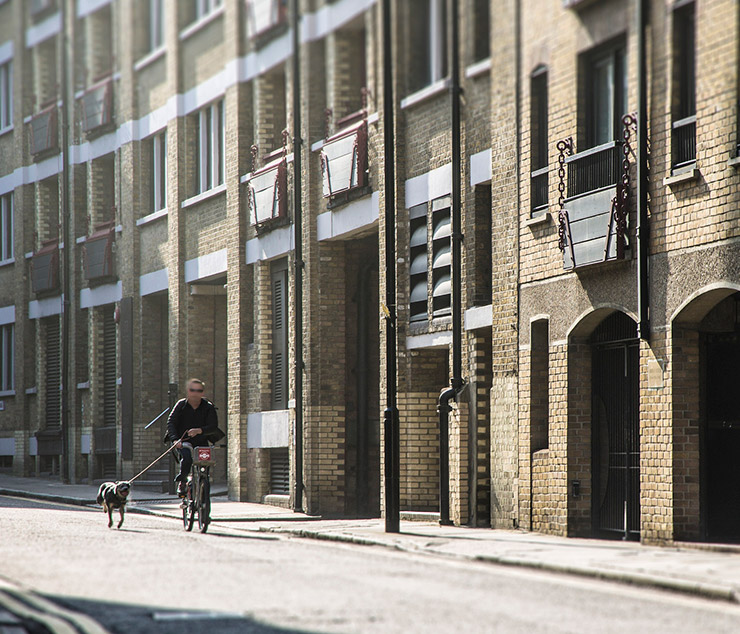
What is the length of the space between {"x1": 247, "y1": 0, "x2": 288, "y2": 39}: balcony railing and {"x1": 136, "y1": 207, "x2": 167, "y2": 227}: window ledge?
5.15m

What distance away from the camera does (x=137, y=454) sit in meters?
31.0

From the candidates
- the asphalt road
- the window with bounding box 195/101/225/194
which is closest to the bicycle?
the asphalt road

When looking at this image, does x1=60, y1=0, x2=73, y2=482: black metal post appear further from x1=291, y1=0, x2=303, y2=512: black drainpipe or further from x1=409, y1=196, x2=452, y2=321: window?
x1=409, y1=196, x2=452, y2=321: window

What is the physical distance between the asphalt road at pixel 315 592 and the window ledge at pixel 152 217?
14749 millimetres

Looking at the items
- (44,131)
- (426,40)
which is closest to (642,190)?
(426,40)

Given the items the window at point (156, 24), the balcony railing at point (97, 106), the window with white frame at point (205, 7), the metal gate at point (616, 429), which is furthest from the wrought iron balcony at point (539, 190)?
the balcony railing at point (97, 106)

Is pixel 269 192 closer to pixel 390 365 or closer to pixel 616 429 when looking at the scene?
pixel 390 365

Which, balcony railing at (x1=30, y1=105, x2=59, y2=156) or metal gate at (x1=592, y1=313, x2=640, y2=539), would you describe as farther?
balcony railing at (x1=30, y1=105, x2=59, y2=156)

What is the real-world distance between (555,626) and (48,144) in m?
28.4

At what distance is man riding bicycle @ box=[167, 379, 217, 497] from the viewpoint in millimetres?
18203

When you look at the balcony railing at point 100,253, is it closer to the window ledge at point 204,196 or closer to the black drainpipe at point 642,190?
the window ledge at point 204,196

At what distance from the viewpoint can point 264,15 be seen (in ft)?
82.9

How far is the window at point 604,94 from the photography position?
56.2ft

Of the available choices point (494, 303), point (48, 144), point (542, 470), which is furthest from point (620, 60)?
point (48, 144)
